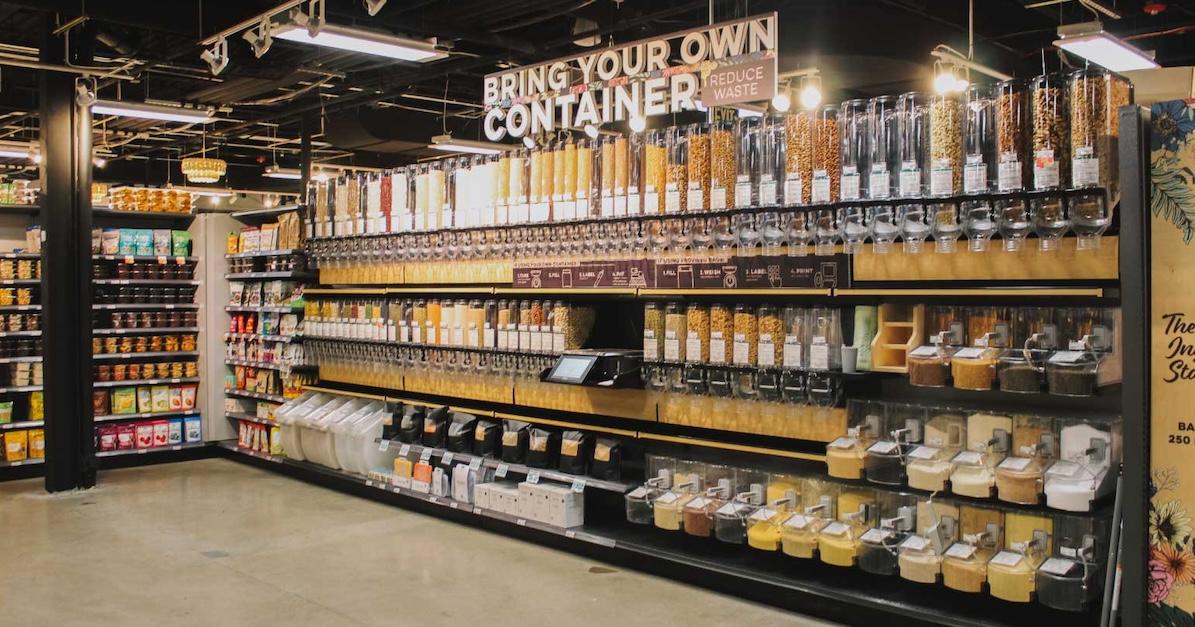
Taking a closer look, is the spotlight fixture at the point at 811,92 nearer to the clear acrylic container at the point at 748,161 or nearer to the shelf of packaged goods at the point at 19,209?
the clear acrylic container at the point at 748,161

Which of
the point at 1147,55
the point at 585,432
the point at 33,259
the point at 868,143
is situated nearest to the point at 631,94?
the point at 868,143

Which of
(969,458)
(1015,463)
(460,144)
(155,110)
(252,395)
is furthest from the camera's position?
(460,144)

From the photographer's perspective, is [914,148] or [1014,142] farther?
[914,148]

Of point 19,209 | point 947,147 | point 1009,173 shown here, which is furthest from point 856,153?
point 19,209

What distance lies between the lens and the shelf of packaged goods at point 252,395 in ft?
30.9

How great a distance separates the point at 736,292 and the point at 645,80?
4.50 feet

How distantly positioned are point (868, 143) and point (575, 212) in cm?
205

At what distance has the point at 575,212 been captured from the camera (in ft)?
19.9

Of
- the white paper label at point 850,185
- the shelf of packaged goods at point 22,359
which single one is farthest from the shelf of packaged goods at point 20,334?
the white paper label at point 850,185

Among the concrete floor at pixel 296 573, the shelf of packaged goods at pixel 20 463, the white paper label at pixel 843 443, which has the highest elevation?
the white paper label at pixel 843 443

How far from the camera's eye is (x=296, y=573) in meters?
5.75

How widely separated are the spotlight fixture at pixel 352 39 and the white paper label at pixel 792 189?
9.24 feet

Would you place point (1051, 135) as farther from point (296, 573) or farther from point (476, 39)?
point (476, 39)

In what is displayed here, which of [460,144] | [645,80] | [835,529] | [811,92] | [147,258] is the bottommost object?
[835,529]
